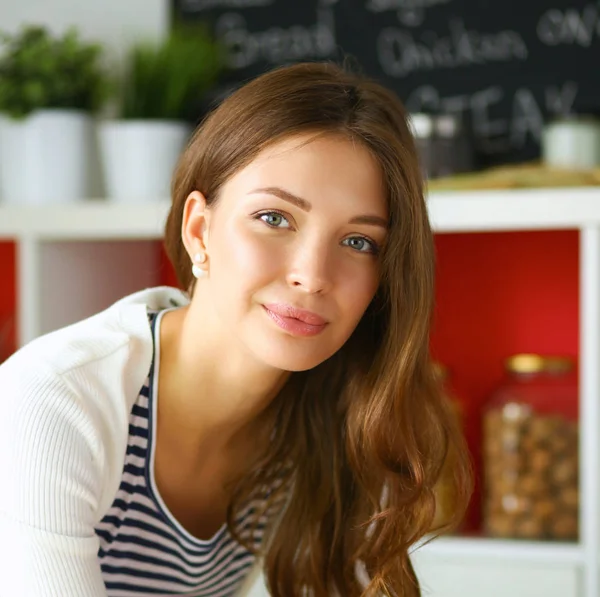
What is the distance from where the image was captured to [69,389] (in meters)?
1.11

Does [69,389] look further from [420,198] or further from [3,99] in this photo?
[3,99]

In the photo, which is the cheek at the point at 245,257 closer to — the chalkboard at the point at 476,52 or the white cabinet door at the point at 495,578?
the white cabinet door at the point at 495,578

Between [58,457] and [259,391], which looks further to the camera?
[259,391]

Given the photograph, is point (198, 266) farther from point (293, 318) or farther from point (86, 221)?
point (86, 221)

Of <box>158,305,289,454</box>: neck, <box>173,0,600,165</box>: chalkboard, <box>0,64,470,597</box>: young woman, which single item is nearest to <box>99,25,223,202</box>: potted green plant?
<box>173,0,600,165</box>: chalkboard

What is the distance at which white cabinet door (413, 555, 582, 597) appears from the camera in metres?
1.75

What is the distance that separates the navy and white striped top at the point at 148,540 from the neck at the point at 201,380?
32mm

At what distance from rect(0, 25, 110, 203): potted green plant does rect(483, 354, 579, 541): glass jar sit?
0.95m

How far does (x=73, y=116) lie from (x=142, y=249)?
400 millimetres

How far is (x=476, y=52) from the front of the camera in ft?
6.77

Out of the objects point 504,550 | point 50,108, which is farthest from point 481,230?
point 50,108

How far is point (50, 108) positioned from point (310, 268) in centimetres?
113

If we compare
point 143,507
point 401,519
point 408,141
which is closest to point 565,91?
point 408,141

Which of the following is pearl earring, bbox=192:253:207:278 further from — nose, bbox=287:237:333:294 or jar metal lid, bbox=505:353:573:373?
jar metal lid, bbox=505:353:573:373
